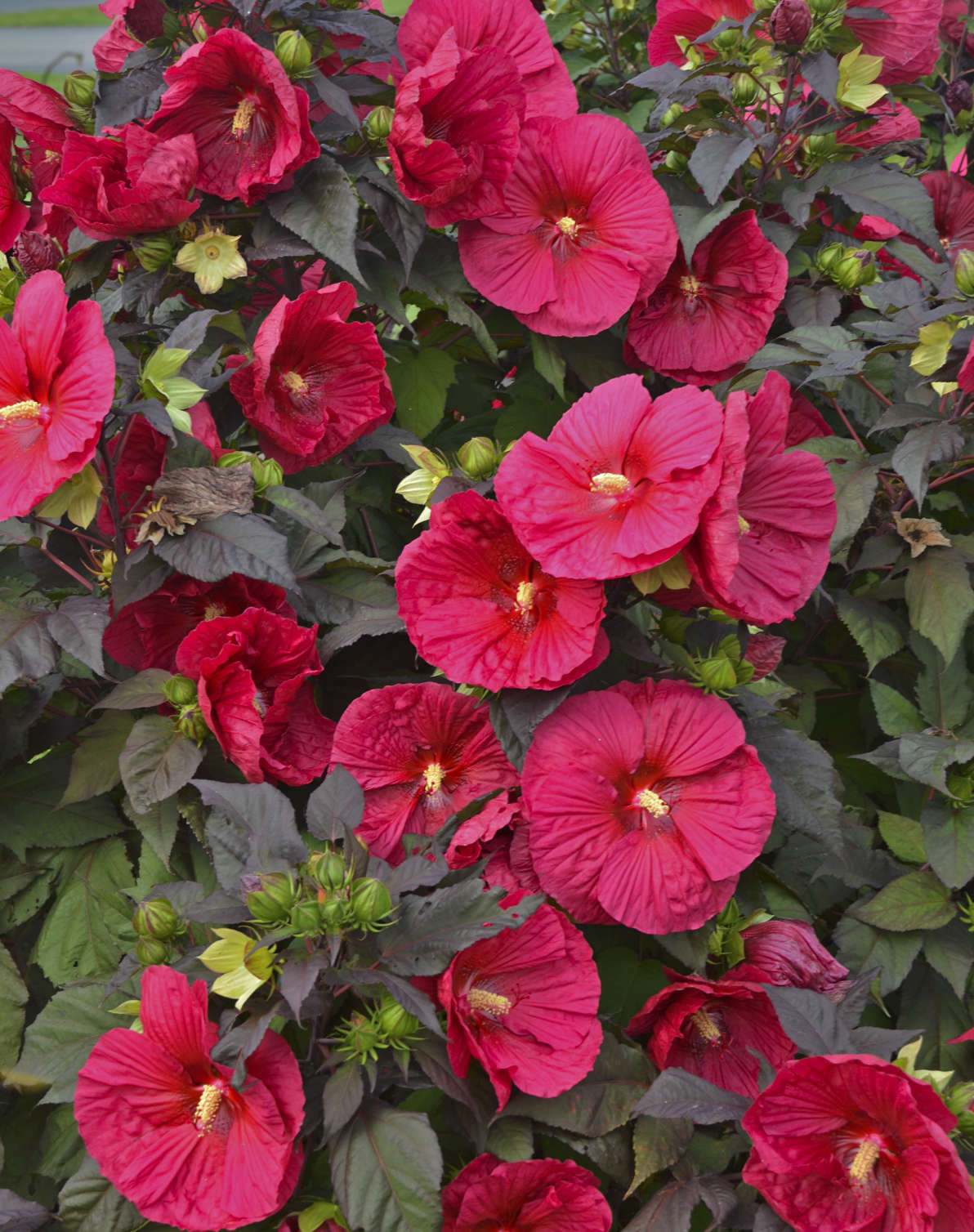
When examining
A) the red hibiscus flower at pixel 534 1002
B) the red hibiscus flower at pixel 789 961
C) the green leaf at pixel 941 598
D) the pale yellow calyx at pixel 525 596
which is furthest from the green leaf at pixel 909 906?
the pale yellow calyx at pixel 525 596

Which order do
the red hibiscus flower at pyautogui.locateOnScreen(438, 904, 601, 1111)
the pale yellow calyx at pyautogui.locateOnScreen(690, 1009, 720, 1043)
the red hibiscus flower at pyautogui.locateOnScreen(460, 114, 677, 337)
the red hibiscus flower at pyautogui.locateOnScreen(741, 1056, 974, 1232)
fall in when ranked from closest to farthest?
the red hibiscus flower at pyautogui.locateOnScreen(741, 1056, 974, 1232) → the red hibiscus flower at pyautogui.locateOnScreen(438, 904, 601, 1111) → the pale yellow calyx at pyautogui.locateOnScreen(690, 1009, 720, 1043) → the red hibiscus flower at pyautogui.locateOnScreen(460, 114, 677, 337)

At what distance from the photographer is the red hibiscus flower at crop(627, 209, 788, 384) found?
4.64ft

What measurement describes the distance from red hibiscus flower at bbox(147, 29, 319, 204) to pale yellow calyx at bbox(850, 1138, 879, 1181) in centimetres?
109

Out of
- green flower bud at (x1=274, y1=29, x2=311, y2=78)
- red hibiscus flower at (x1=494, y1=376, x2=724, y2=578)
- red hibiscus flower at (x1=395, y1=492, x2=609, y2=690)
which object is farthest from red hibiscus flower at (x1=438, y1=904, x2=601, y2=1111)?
green flower bud at (x1=274, y1=29, x2=311, y2=78)

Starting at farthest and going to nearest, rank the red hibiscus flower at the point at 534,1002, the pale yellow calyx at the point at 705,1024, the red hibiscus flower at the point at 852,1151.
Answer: the pale yellow calyx at the point at 705,1024 → the red hibiscus flower at the point at 534,1002 → the red hibiscus flower at the point at 852,1151

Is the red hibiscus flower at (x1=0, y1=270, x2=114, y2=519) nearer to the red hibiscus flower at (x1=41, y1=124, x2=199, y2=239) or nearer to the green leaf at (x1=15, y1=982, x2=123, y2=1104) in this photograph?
the red hibiscus flower at (x1=41, y1=124, x2=199, y2=239)

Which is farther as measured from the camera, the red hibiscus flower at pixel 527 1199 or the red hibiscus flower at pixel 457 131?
the red hibiscus flower at pixel 457 131

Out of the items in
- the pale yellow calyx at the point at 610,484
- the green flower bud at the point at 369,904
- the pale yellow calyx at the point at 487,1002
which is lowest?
the pale yellow calyx at the point at 487,1002

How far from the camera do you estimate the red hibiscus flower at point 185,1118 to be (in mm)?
931

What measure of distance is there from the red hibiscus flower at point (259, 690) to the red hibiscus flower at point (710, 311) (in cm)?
58

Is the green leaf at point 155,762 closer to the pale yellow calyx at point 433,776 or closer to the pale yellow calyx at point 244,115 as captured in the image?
the pale yellow calyx at point 433,776

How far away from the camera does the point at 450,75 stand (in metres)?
1.23

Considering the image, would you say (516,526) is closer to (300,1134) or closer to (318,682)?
(318,682)

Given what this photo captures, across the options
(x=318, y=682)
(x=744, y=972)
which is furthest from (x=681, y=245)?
(x=744, y=972)
